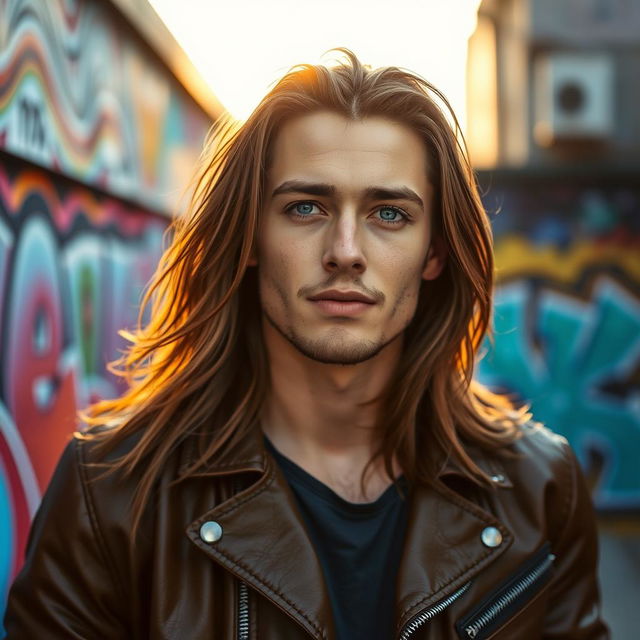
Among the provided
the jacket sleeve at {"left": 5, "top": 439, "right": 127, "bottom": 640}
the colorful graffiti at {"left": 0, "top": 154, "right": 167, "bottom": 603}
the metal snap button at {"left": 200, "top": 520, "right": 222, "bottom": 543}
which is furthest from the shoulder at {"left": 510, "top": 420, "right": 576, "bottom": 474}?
the colorful graffiti at {"left": 0, "top": 154, "right": 167, "bottom": 603}

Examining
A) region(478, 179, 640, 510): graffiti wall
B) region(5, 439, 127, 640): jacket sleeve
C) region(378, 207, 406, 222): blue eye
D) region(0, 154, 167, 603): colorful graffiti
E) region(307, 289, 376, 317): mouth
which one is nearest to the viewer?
region(5, 439, 127, 640): jacket sleeve

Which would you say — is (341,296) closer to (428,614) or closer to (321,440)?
(321,440)

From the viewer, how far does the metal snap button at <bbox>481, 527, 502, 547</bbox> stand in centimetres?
238

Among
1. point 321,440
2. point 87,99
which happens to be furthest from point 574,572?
point 87,99

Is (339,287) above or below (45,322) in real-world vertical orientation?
above

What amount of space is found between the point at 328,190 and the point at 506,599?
1.24 meters

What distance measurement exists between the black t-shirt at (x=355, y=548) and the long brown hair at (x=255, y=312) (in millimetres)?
173

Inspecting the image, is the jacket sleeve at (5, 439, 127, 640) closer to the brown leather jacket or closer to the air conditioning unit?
the brown leather jacket

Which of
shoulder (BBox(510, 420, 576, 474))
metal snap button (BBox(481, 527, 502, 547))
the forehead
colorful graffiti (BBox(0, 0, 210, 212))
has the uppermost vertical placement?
colorful graffiti (BBox(0, 0, 210, 212))

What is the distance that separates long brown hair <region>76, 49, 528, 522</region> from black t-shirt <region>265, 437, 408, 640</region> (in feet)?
0.57

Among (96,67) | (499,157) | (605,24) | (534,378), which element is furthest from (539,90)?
(96,67)

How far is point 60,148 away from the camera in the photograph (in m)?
3.52

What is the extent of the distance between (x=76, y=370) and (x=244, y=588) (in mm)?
1929

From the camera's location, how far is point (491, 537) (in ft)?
7.86
